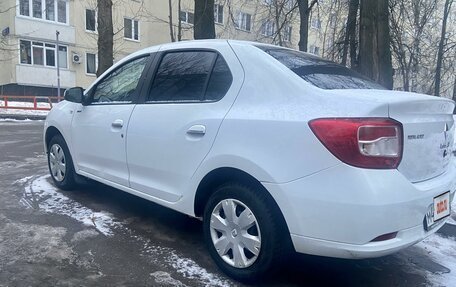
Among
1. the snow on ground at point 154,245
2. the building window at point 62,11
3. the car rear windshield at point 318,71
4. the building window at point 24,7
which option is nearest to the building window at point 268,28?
the building window at point 62,11

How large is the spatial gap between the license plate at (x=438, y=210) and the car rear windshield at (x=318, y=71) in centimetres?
98

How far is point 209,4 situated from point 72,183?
6.60 meters

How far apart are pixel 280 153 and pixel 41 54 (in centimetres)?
2566

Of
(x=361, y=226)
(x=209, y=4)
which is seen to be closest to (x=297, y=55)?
(x=361, y=226)

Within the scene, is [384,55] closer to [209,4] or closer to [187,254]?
[209,4]

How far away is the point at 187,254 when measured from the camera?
11.5ft

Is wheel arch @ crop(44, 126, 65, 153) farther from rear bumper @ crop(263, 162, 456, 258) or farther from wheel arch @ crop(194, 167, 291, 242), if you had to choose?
rear bumper @ crop(263, 162, 456, 258)

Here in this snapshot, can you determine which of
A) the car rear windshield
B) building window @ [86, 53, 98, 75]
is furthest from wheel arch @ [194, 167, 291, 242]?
building window @ [86, 53, 98, 75]

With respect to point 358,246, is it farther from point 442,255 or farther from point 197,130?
point 442,255

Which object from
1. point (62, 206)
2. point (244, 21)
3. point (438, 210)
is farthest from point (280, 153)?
point (244, 21)

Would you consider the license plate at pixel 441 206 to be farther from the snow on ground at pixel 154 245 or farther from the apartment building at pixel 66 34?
the apartment building at pixel 66 34

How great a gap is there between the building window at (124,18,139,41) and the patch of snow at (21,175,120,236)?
83.2ft

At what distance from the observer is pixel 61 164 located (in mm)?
5109

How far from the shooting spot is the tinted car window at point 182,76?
3.39 metres
